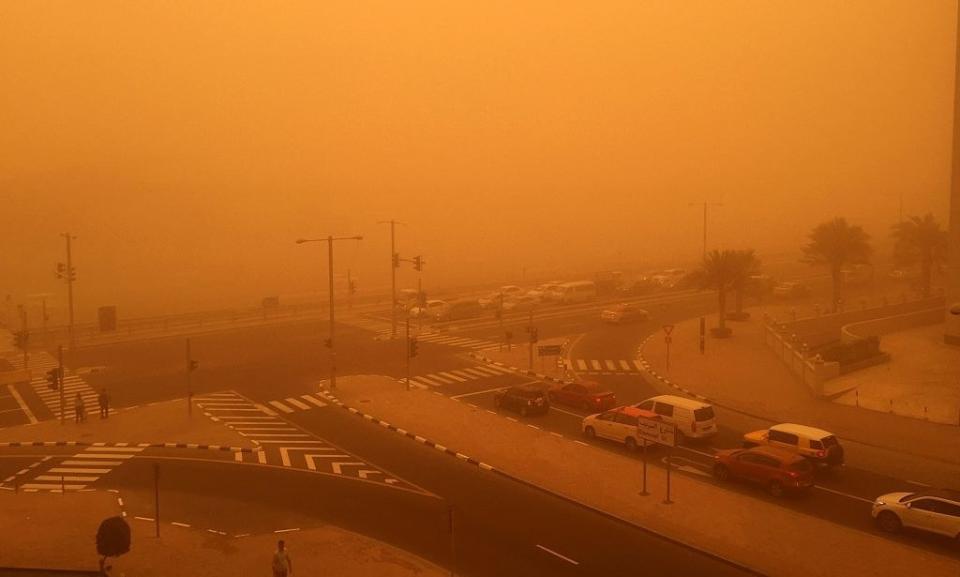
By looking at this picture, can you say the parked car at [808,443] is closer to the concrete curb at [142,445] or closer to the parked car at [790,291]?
the concrete curb at [142,445]

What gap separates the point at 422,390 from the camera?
37.2 m

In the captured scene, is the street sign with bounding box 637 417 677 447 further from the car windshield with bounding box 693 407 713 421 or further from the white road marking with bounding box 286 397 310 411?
the white road marking with bounding box 286 397 310 411

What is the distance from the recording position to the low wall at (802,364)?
3396cm

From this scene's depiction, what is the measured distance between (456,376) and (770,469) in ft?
68.4

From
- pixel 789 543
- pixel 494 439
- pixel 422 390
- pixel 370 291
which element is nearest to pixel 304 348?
pixel 422 390

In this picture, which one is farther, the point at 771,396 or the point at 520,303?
the point at 520,303

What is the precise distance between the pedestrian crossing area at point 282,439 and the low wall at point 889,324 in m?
29.7

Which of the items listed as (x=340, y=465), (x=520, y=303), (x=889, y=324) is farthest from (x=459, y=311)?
(x=340, y=465)

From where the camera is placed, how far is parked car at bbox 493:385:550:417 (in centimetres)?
3178

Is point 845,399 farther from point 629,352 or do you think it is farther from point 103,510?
point 103,510

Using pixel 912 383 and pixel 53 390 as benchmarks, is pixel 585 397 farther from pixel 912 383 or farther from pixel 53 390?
pixel 53 390

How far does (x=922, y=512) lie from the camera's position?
62.1 feet

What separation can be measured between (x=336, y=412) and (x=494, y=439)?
8477mm

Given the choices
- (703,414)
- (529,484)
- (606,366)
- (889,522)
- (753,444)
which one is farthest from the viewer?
(606,366)
